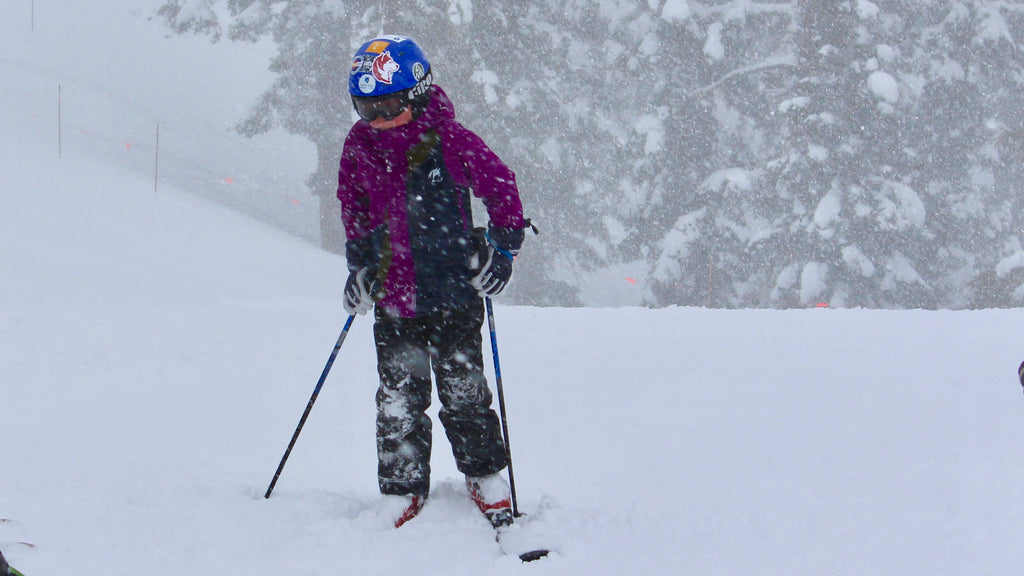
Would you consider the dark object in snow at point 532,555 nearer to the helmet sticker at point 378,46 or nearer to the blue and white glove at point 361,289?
the blue and white glove at point 361,289

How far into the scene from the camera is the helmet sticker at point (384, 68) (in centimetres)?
364

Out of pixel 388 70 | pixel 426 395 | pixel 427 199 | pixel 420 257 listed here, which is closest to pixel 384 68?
pixel 388 70

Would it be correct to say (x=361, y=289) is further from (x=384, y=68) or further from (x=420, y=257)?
(x=384, y=68)

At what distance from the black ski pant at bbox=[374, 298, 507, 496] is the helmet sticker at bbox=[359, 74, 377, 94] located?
88 cm

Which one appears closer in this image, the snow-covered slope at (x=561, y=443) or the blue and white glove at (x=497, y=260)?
the snow-covered slope at (x=561, y=443)

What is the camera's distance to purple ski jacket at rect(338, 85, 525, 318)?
375cm

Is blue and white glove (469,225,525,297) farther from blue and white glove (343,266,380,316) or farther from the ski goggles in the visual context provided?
the ski goggles

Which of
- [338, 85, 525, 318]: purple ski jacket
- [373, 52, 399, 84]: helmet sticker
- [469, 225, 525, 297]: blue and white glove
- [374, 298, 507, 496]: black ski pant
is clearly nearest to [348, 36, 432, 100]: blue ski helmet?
[373, 52, 399, 84]: helmet sticker

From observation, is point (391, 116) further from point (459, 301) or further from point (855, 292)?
point (855, 292)

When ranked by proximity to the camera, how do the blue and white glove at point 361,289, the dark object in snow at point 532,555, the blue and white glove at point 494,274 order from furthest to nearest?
the blue and white glove at point 361,289, the blue and white glove at point 494,274, the dark object in snow at point 532,555

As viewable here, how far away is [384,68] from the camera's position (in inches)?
143

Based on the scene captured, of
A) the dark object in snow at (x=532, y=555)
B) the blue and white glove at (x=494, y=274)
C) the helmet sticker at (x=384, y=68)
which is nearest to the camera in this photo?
the dark object in snow at (x=532, y=555)

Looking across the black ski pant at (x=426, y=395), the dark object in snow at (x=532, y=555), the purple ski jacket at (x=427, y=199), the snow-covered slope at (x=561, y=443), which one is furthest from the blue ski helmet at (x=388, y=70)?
the dark object in snow at (x=532, y=555)

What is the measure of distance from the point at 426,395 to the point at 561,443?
1.15m
